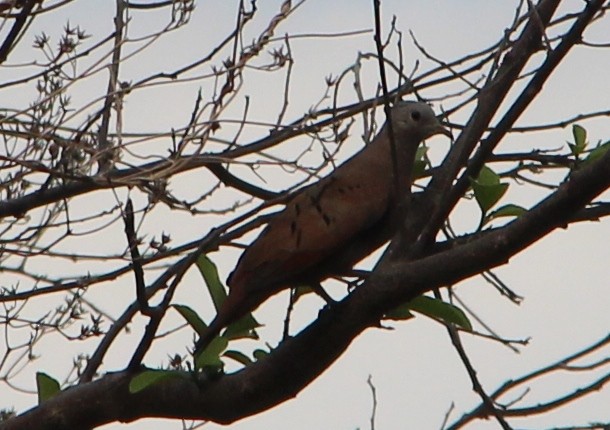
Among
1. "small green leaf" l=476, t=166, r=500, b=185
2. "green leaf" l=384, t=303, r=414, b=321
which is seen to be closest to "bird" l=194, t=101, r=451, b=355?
"small green leaf" l=476, t=166, r=500, b=185

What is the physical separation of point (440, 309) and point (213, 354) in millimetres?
567

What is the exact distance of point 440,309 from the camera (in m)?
2.84

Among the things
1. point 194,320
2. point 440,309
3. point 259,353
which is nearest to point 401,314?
point 440,309

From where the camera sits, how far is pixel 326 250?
3.45 metres

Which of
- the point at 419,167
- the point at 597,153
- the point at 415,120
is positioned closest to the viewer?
the point at 597,153

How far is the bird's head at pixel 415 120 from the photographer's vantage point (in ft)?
13.6

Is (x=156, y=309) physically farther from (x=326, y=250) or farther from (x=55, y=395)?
(x=326, y=250)

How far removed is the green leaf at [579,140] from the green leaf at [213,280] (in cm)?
103

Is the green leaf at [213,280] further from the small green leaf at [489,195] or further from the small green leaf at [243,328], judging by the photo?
the small green leaf at [489,195]

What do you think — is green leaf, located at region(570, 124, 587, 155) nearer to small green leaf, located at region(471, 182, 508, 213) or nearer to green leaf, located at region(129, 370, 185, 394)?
small green leaf, located at region(471, 182, 508, 213)

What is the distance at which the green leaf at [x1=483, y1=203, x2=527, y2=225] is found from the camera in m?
2.92

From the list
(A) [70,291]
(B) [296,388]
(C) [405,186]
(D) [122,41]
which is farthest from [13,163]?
(B) [296,388]

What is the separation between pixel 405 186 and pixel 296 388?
2.68 ft

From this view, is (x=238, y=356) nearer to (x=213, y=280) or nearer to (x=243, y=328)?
(x=243, y=328)
